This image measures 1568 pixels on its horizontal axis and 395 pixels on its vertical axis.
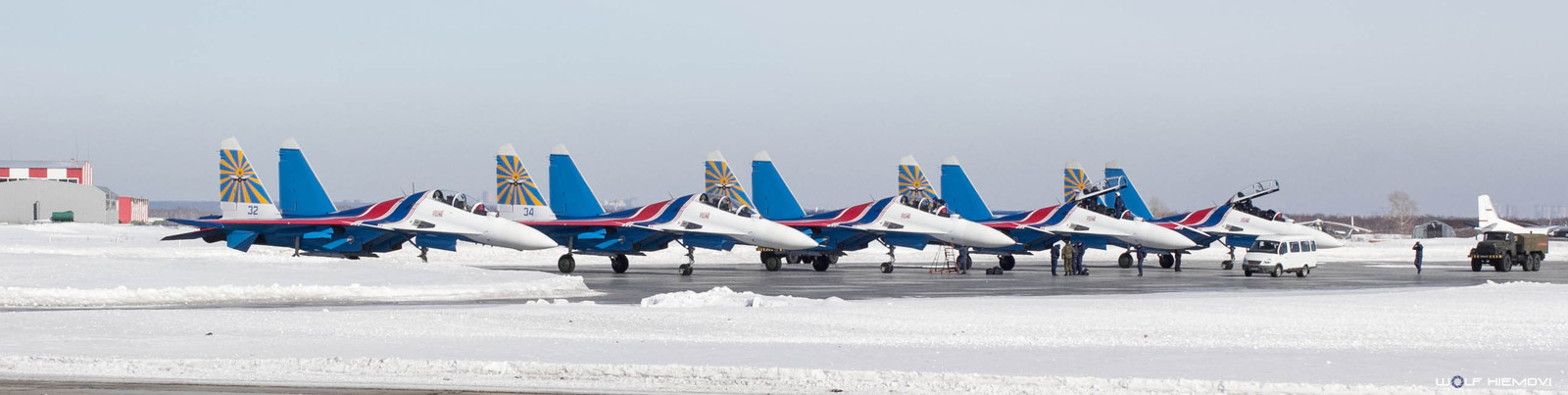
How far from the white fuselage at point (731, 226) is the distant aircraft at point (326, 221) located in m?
3.39

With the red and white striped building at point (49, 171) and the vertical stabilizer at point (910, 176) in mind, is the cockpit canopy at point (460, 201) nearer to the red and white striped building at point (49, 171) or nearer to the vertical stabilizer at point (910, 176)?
the vertical stabilizer at point (910, 176)

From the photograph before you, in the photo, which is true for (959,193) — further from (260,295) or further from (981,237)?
(260,295)

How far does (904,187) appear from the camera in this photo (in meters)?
45.1

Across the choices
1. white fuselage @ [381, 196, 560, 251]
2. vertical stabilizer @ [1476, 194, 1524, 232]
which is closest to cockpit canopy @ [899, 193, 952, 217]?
white fuselage @ [381, 196, 560, 251]

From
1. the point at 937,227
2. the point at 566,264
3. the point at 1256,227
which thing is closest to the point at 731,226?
the point at 566,264

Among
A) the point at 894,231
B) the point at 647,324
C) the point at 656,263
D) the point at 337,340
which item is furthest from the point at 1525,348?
the point at 656,263

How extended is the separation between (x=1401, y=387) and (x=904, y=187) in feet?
118

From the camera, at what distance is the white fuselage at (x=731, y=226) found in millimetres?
Result: 34281

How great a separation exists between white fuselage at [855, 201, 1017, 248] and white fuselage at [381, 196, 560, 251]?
9.40m

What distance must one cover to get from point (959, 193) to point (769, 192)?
25.0 ft

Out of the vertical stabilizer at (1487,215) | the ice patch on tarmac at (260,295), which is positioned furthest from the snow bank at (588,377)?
the vertical stabilizer at (1487,215)

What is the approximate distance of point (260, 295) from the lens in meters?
20.3

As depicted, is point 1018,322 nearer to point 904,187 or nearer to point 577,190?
point 577,190

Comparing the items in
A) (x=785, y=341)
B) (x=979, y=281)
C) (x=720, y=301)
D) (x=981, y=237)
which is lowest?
(x=979, y=281)
